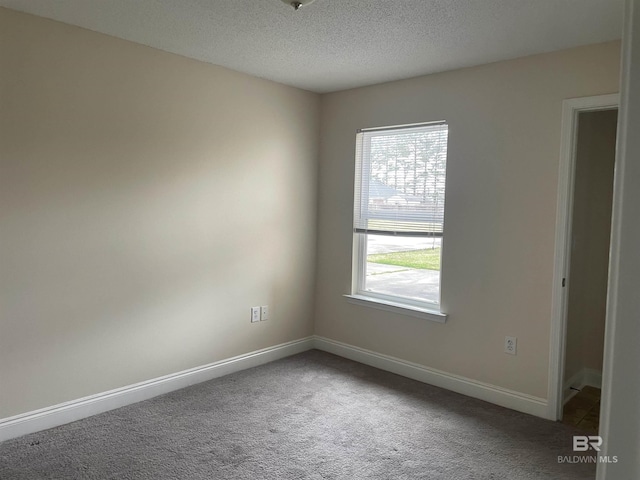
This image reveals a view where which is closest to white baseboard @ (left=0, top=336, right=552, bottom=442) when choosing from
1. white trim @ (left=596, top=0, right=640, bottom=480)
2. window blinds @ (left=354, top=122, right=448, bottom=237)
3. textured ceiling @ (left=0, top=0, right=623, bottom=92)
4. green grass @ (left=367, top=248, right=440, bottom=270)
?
green grass @ (left=367, top=248, right=440, bottom=270)

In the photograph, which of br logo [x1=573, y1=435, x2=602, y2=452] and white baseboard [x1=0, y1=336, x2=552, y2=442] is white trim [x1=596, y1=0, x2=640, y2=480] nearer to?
br logo [x1=573, y1=435, x2=602, y2=452]

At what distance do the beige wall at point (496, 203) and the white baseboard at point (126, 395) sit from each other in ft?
3.57

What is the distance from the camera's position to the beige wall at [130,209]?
269 cm

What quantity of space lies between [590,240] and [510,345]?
1.23 m

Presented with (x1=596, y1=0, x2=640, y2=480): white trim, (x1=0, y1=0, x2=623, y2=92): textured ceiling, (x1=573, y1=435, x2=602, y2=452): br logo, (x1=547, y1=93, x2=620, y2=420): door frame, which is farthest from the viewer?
(x1=547, y1=93, x2=620, y2=420): door frame

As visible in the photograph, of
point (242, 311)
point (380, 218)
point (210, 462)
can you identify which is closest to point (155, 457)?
point (210, 462)

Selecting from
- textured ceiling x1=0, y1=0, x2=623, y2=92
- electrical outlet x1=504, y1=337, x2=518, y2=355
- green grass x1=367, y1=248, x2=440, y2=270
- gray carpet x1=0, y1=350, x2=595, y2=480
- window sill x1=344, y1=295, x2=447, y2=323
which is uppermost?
textured ceiling x1=0, y1=0, x2=623, y2=92

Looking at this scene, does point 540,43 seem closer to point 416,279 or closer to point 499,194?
point 499,194

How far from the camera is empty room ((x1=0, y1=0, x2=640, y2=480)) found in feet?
8.59

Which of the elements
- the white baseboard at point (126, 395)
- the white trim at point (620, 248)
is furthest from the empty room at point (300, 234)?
the white trim at point (620, 248)

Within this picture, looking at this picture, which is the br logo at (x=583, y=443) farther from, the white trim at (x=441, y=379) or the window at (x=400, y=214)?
the window at (x=400, y=214)

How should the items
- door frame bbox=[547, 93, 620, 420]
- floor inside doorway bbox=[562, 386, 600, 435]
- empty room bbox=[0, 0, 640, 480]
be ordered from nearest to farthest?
empty room bbox=[0, 0, 640, 480], door frame bbox=[547, 93, 620, 420], floor inside doorway bbox=[562, 386, 600, 435]

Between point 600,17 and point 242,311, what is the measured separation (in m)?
3.13

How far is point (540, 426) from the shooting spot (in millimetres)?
3014
